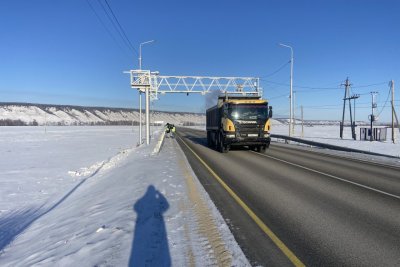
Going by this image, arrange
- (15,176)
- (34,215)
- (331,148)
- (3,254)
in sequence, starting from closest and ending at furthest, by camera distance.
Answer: (3,254)
(34,215)
(15,176)
(331,148)

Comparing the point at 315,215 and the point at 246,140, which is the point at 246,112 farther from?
the point at 315,215

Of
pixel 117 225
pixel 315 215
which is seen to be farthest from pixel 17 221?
pixel 315 215

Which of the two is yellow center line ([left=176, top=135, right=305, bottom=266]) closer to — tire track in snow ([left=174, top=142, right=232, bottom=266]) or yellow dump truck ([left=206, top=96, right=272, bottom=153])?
tire track in snow ([left=174, top=142, right=232, bottom=266])

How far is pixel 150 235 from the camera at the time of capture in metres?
5.82

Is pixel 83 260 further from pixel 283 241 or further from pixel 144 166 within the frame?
pixel 144 166

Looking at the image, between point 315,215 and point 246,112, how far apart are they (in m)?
15.3

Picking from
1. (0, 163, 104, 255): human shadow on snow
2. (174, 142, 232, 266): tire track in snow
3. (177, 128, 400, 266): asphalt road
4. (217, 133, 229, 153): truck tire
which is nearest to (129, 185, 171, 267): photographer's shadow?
(174, 142, 232, 266): tire track in snow

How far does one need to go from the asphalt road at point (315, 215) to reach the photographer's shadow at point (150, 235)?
1164mm

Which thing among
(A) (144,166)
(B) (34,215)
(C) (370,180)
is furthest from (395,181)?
(B) (34,215)

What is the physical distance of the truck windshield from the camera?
22078mm

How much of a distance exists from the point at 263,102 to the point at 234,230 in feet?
55.8

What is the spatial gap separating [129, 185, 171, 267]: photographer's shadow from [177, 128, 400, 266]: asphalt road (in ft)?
3.82

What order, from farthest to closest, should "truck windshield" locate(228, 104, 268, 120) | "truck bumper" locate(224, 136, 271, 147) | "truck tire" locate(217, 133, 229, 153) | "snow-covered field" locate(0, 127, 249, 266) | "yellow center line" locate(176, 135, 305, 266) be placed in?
"truck tire" locate(217, 133, 229, 153) < "truck windshield" locate(228, 104, 268, 120) < "truck bumper" locate(224, 136, 271, 147) < "snow-covered field" locate(0, 127, 249, 266) < "yellow center line" locate(176, 135, 305, 266)

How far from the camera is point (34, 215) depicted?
903cm
